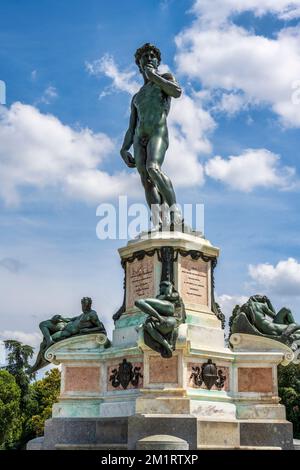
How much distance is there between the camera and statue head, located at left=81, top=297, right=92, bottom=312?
49.0 feet

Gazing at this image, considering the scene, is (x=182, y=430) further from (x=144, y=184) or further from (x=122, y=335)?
(x=144, y=184)

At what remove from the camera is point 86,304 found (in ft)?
49.1

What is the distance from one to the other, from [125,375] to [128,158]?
5800 millimetres

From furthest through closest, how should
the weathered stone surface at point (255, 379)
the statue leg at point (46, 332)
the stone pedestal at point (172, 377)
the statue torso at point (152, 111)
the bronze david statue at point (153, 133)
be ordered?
the statue torso at point (152, 111) < the bronze david statue at point (153, 133) < the statue leg at point (46, 332) < the weathered stone surface at point (255, 379) < the stone pedestal at point (172, 377)

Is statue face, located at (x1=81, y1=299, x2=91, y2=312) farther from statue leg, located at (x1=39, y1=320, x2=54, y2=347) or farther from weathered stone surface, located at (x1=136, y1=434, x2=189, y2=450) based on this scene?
weathered stone surface, located at (x1=136, y1=434, x2=189, y2=450)

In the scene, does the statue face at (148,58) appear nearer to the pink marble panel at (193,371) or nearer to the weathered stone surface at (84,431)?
the pink marble panel at (193,371)

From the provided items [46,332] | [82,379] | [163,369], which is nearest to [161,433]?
[163,369]

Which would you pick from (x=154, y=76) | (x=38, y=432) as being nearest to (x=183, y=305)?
(x=154, y=76)

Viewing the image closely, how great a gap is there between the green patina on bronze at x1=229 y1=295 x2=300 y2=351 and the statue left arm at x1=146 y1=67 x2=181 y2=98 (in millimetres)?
5284

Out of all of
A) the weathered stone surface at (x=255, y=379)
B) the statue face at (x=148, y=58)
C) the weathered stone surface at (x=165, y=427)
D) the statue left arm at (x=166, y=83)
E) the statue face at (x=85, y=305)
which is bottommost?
the weathered stone surface at (x=165, y=427)

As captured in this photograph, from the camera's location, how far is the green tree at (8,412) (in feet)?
165

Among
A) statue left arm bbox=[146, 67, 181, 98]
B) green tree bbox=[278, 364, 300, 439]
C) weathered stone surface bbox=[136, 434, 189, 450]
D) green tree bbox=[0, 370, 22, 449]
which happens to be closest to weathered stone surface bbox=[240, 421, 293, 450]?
weathered stone surface bbox=[136, 434, 189, 450]

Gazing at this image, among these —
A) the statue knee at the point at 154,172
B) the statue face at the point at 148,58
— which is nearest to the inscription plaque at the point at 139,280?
the statue knee at the point at 154,172

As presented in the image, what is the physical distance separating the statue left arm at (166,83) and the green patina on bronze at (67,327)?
17.5 feet
